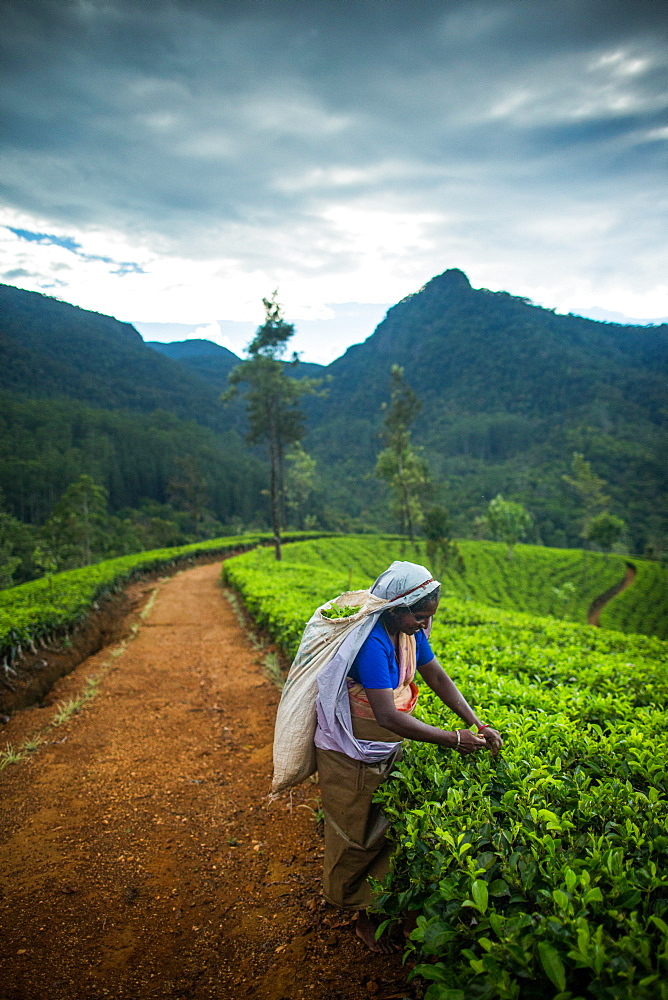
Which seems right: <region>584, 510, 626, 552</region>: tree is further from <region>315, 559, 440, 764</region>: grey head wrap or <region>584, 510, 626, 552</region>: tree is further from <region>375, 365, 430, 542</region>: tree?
<region>315, 559, 440, 764</region>: grey head wrap

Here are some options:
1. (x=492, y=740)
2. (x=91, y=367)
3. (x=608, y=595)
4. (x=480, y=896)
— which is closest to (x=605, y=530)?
(x=608, y=595)

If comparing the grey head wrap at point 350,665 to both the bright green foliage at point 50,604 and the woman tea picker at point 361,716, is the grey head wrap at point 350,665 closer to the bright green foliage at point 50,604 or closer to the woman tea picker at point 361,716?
the woman tea picker at point 361,716

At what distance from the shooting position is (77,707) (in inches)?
200

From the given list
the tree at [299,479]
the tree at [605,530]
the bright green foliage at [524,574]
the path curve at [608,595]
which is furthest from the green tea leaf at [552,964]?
the tree at [605,530]

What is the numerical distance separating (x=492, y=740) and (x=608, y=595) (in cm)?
3068

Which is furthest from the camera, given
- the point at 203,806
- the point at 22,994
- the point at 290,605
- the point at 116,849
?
the point at 290,605

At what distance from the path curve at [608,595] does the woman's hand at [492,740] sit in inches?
945

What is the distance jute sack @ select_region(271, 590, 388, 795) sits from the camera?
2.34m

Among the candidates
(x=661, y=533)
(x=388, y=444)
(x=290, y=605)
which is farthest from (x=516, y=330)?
(x=290, y=605)

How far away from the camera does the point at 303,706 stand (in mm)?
2361

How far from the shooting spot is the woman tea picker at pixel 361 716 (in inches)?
84.8

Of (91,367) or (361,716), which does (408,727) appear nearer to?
(361,716)

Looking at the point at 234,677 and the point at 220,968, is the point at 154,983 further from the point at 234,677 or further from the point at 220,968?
the point at 234,677

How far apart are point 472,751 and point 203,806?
89.5 inches
